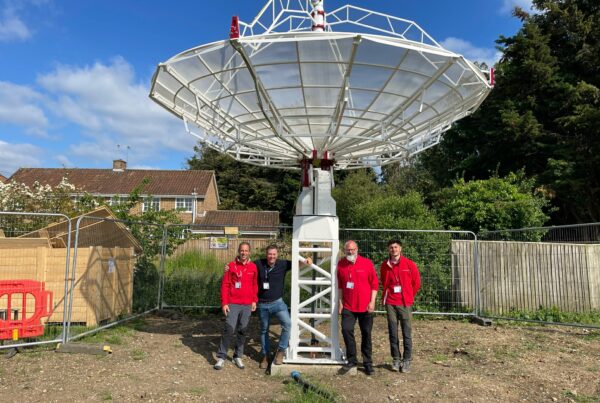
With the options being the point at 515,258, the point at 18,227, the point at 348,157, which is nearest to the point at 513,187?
the point at 515,258

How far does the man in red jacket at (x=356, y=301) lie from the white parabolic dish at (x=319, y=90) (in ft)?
6.32

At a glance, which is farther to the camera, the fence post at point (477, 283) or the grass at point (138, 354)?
the fence post at point (477, 283)

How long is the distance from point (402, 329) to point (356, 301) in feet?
2.90

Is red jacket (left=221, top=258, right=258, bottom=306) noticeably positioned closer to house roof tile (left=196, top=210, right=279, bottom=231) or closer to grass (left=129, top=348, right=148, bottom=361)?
grass (left=129, top=348, right=148, bottom=361)

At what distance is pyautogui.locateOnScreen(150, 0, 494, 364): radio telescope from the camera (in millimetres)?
5746

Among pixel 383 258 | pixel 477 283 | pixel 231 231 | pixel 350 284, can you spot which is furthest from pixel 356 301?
pixel 231 231

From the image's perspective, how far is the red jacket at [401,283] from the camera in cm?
698

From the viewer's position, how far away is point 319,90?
7.04 m

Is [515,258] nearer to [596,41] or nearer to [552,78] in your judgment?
[552,78]

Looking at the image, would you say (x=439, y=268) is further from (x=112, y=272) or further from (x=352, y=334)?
(x=112, y=272)

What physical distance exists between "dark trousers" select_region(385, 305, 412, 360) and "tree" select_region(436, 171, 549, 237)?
9.22 meters

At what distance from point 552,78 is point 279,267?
21764mm

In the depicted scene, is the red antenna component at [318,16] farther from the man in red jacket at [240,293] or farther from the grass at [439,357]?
the grass at [439,357]

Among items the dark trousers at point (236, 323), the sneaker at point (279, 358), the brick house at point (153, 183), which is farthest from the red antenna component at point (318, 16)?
the brick house at point (153, 183)
